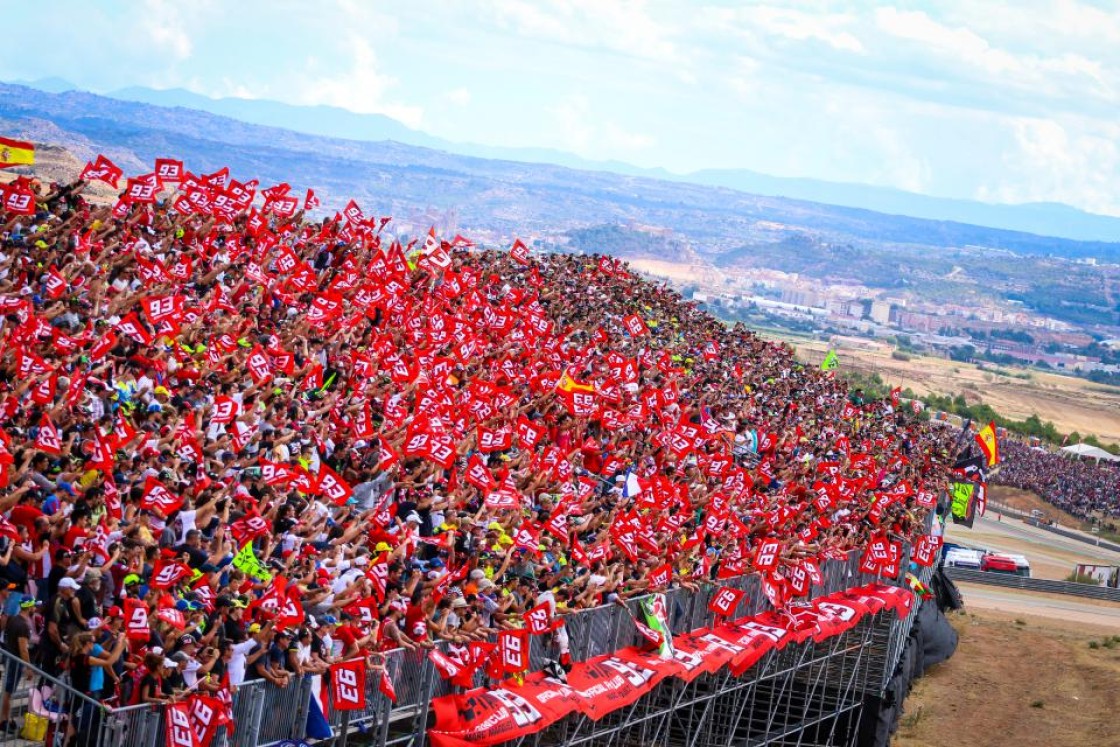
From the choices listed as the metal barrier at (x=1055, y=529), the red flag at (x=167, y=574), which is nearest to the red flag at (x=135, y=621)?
the red flag at (x=167, y=574)

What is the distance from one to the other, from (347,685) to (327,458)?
18.9ft

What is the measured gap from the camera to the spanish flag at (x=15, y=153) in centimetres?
2695

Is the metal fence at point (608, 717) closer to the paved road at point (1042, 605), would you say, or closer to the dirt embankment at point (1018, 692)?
the dirt embankment at point (1018, 692)

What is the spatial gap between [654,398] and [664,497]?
7.00 m

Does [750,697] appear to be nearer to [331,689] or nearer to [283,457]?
[283,457]

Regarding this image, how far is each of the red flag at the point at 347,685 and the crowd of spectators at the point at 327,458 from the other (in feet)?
0.83

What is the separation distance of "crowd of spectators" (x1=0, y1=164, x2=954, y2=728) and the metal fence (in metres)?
0.28

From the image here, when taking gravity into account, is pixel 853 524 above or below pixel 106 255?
below

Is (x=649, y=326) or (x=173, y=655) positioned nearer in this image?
(x=173, y=655)

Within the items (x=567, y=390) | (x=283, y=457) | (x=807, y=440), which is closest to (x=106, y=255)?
(x=283, y=457)

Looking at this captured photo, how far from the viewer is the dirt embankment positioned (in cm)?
3366

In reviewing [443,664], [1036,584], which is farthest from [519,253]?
[1036,584]

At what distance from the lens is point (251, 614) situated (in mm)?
14484

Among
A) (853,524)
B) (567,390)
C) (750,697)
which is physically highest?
(567,390)
